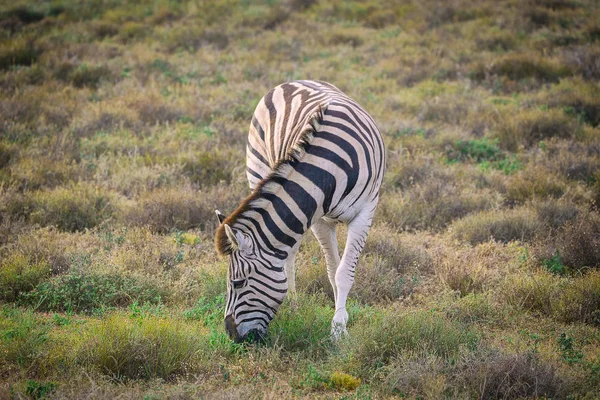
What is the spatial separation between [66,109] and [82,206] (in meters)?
4.24

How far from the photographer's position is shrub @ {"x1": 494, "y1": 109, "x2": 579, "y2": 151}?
9.44 meters

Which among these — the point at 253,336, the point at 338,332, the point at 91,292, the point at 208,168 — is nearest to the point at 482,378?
the point at 338,332

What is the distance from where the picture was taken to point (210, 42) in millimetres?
16219

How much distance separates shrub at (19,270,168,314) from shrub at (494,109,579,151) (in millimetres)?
6689

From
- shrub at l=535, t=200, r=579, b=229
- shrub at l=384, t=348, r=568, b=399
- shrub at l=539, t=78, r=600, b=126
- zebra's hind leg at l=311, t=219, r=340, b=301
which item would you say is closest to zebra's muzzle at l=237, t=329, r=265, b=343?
shrub at l=384, t=348, r=568, b=399

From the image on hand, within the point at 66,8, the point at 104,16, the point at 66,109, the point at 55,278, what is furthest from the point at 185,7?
the point at 55,278

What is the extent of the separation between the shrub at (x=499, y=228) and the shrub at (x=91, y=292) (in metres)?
3.62

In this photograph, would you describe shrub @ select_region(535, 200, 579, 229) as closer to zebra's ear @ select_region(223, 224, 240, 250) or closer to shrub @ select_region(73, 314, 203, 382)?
zebra's ear @ select_region(223, 224, 240, 250)

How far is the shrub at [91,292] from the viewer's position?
16.6 ft

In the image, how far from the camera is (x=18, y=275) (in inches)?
206

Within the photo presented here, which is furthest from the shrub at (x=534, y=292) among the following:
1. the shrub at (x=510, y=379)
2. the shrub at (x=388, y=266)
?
the shrub at (x=510, y=379)

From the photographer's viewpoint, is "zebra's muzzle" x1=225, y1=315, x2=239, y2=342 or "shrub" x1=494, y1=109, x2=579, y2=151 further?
"shrub" x1=494, y1=109, x2=579, y2=151

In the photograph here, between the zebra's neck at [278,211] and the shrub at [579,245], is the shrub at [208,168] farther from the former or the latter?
the shrub at [579,245]

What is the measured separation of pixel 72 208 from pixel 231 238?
3782 millimetres
